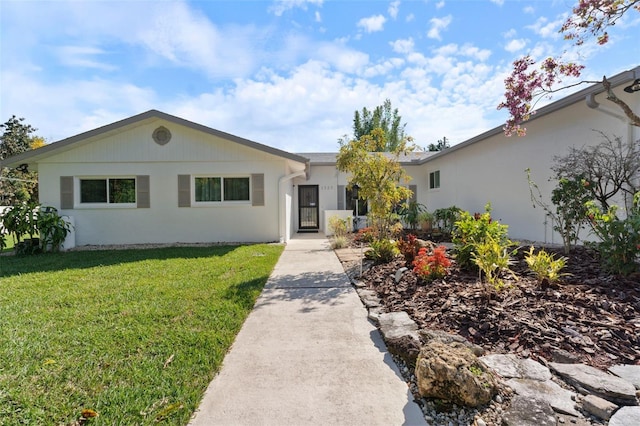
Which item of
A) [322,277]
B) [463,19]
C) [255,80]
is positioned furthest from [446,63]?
[322,277]

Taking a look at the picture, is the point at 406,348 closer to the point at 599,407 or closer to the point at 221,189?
the point at 599,407

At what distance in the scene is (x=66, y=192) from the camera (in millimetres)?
10133

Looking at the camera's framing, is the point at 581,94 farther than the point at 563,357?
Yes

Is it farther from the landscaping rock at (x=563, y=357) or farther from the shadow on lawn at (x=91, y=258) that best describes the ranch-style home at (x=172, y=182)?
the landscaping rock at (x=563, y=357)

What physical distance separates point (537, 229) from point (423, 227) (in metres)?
4.44

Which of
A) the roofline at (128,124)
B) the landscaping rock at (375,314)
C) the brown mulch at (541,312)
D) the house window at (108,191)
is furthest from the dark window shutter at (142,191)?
the landscaping rock at (375,314)

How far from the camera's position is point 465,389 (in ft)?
6.60

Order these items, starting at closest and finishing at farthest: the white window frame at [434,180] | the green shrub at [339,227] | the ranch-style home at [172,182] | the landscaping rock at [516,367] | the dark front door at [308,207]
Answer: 1. the landscaping rock at [516,367]
2. the ranch-style home at [172,182]
3. the green shrub at [339,227]
4. the white window frame at [434,180]
5. the dark front door at [308,207]

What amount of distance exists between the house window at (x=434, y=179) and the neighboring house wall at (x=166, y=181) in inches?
294

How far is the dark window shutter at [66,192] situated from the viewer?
1012cm

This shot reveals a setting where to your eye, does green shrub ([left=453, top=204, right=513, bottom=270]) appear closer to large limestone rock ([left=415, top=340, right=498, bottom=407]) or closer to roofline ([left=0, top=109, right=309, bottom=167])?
large limestone rock ([left=415, top=340, right=498, bottom=407])

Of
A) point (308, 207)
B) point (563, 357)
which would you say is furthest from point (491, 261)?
point (308, 207)

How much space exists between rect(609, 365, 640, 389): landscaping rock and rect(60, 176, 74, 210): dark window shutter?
12951mm

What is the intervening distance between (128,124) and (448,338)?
34.1ft
